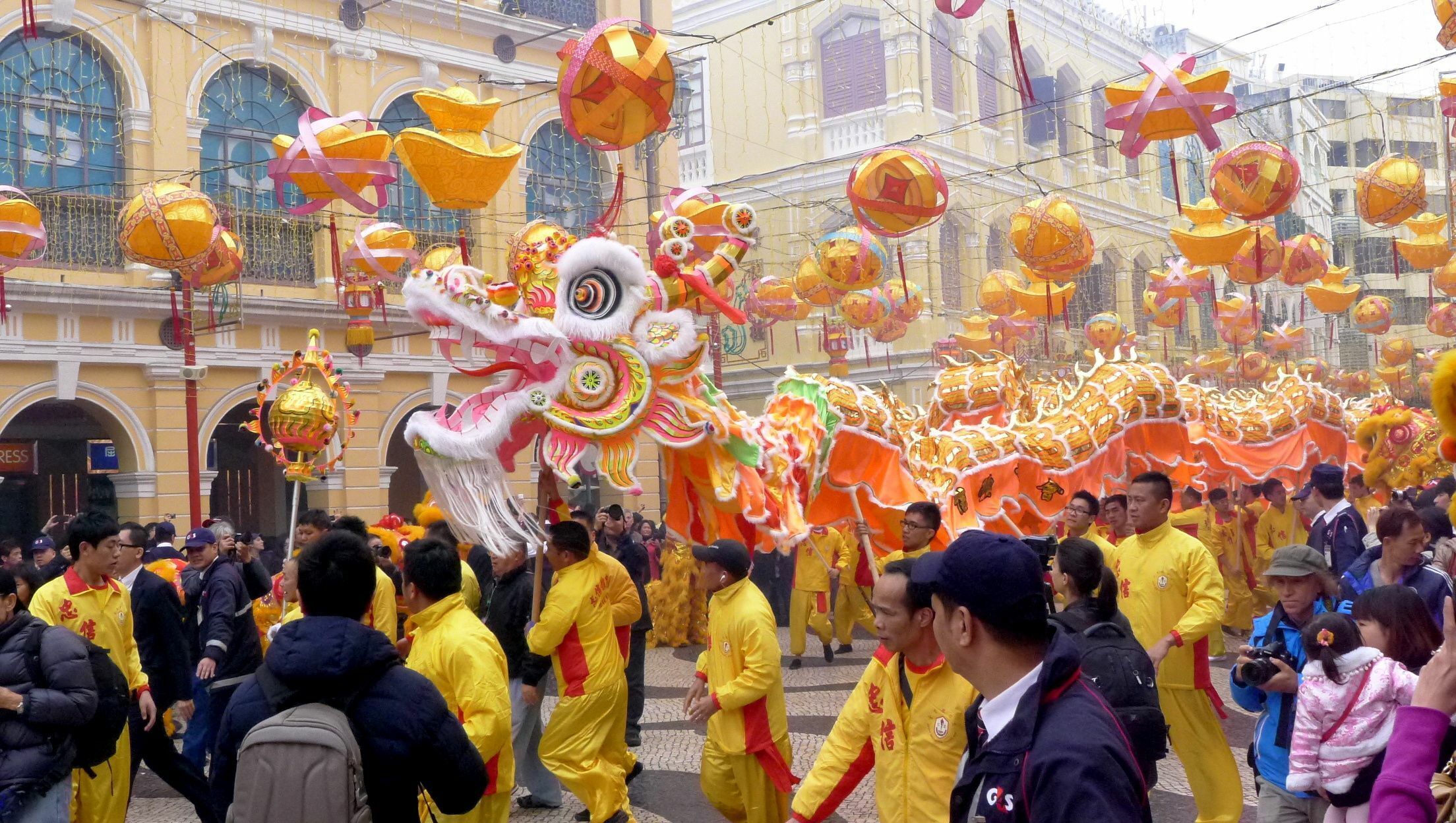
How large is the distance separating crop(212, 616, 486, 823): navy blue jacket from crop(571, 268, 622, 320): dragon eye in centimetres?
292

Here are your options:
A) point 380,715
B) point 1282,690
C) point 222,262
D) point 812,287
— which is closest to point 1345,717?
point 1282,690

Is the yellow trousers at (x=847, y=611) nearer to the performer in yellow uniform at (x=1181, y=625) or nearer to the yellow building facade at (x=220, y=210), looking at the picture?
the yellow building facade at (x=220, y=210)

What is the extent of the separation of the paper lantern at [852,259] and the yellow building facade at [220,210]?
11.6 ft

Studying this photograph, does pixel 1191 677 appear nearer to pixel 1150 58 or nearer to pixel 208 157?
pixel 1150 58

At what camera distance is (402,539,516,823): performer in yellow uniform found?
14.2ft

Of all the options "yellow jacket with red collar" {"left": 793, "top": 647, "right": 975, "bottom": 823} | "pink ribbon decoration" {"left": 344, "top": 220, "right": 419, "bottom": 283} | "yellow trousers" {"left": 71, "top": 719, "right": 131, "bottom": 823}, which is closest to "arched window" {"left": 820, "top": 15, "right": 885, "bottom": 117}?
"pink ribbon decoration" {"left": 344, "top": 220, "right": 419, "bottom": 283}

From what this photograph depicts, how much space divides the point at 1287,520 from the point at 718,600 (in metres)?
8.34

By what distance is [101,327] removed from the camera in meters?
15.4

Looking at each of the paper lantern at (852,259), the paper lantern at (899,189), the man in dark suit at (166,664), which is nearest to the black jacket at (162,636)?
the man in dark suit at (166,664)

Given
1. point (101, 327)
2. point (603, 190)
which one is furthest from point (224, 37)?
point (603, 190)

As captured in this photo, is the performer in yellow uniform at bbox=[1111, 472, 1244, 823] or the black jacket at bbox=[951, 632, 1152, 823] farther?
the performer in yellow uniform at bbox=[1111, 472, 1244, 823]

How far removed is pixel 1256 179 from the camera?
31.8 ft

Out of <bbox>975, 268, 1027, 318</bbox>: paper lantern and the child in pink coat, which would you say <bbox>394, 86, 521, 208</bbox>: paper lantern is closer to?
the child in pink coat

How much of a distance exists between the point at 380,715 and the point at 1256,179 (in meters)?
8.42
